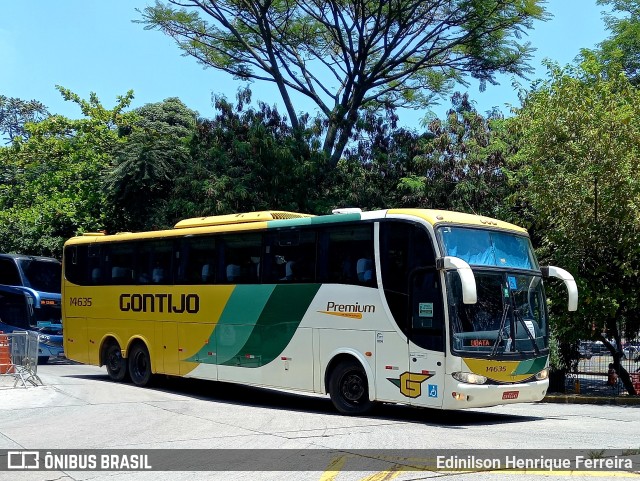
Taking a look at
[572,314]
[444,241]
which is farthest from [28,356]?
[572,314]

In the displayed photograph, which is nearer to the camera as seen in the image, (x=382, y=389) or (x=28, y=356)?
(x=382, y=389)

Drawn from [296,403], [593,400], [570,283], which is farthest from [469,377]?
[593,400]

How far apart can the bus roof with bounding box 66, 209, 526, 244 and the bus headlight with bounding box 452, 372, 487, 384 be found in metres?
2.49

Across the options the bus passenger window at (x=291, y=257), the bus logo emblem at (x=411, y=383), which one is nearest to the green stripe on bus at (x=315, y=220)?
the bus passenger window at (x=291, y=257)

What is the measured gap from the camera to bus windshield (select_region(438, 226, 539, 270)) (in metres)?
13.9

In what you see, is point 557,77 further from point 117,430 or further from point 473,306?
point 117,430

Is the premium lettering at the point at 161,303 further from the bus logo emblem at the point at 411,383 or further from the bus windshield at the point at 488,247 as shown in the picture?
the bus windshield at the point at 488,247

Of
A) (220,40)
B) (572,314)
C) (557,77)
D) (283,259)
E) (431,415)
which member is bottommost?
(431,415)

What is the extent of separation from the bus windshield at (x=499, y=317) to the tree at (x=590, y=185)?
208 inches

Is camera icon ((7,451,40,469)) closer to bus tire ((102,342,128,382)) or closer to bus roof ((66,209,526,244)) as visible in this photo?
bus roof ((66,209,526,244))

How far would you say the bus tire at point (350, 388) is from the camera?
14.9 m

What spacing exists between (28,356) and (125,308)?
8.28 ft

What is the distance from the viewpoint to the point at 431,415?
15.5m

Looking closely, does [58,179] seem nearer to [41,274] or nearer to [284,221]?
[41,274]
